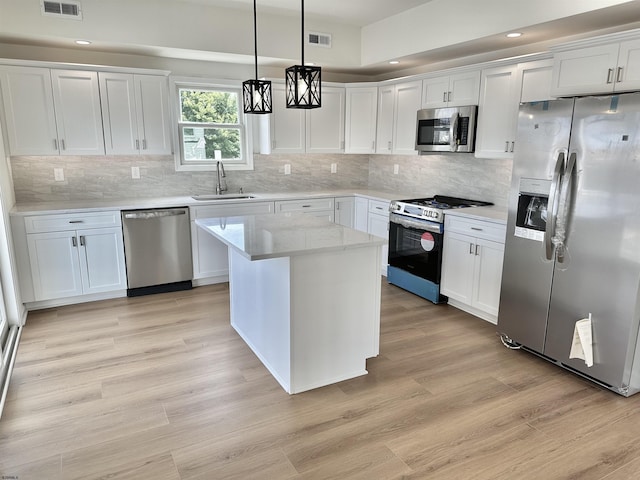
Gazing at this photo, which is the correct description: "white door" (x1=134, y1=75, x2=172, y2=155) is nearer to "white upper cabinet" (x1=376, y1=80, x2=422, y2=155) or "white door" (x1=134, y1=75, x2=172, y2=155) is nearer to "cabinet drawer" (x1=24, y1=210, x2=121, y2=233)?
"cabinet drawer" (x1=24, y1=210, x2=121, y2=233)

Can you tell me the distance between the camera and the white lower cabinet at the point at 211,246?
4617 mm

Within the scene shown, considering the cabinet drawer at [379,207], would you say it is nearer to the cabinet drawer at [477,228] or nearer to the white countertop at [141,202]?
the white countertop at [141,202]

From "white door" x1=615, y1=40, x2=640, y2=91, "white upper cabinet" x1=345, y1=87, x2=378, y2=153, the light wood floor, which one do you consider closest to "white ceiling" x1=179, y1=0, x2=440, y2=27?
"white upper cabinet" x1=345, y1=87, x2=378, y2=153

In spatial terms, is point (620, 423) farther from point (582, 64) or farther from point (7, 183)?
point (7, 183)

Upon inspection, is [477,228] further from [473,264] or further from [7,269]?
[7,269]

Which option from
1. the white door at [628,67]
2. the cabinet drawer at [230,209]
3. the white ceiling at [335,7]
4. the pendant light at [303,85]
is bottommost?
the cabinet drawer at [230,209]

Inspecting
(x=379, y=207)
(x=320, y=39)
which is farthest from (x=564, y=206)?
(x=320, y=39)

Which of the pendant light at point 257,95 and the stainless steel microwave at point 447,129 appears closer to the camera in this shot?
the pendant light at point 257,95

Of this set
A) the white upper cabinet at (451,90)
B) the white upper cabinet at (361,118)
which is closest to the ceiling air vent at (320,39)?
the white upper cabinet at (361,118)

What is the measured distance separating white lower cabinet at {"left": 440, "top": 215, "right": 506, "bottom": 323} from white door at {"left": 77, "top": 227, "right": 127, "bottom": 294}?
10.4 ft

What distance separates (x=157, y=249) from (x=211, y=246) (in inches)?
22.1

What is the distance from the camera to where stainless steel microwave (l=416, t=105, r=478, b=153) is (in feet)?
13.4

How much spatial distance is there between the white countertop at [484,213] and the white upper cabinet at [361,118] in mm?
1683

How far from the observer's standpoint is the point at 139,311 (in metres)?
4.09
